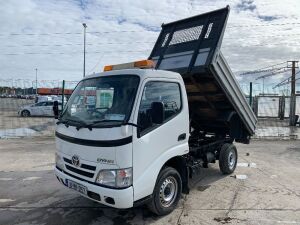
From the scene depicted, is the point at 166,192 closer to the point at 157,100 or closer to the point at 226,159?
the point at 157,100

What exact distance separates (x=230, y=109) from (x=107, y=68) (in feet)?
10.1

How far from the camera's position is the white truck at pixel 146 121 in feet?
14.0

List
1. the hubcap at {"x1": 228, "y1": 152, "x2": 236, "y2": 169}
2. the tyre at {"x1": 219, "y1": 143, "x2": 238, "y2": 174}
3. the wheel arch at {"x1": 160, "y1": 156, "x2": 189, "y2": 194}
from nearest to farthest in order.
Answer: the wheel arch at {"x1": 160, "y1": 156, "x2": 189, "y2": 194} → the tyre at {"x1": 219, "y1": 143, "x2": 238, "y2": 174} → the hubcap at {"x1": 228, "y1": 152, "x2": 236, "y2": 169}

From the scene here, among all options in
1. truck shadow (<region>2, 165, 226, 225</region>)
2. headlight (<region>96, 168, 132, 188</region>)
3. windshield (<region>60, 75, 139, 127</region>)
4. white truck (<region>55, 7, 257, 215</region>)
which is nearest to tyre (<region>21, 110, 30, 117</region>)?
white truck (<region>55, 7, 257, 215</region>)

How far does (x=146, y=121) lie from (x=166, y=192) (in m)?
1.44

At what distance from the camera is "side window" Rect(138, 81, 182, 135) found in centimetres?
451

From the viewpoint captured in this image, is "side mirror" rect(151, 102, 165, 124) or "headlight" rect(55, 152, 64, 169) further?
"headlight" rect(55, 152, 64, 169)

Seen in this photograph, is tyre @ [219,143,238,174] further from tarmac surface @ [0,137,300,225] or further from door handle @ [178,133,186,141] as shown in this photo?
door handle @ [178,133,186,141]

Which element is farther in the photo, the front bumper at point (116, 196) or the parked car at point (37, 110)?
the parked car at point (37, 110)

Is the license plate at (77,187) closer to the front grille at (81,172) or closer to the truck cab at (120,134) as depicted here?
the truck cab at (120,134)

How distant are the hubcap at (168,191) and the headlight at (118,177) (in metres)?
0.95

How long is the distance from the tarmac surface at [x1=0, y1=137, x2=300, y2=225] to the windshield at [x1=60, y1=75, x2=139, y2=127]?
5.54 ft

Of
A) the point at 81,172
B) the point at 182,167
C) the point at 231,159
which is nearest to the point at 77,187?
the point at 81,172

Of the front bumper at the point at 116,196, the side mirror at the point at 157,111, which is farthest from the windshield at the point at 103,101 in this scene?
the front bumper at the point at 116,196
